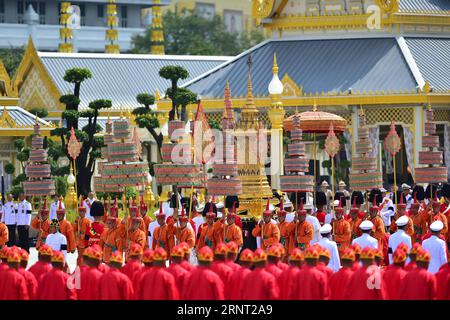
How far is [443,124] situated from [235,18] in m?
67.8

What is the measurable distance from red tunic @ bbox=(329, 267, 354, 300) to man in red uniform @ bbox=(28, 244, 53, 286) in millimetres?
3462

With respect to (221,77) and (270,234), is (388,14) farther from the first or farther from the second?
(270,234)

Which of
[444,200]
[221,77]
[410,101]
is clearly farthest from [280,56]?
[444,200]

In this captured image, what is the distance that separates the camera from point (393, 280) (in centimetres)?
1812

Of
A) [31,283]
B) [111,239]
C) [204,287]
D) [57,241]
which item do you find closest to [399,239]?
[111,239]

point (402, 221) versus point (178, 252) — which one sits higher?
point (402, 221)

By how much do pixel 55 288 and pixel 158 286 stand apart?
1354 mm

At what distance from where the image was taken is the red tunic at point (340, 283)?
18.0 m

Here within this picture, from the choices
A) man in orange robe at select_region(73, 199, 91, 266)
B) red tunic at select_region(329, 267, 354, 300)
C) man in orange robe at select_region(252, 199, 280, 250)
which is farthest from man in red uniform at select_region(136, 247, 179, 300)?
man in orange robe at select_region(73, 199, 91, 266)

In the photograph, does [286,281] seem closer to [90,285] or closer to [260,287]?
[260,287]

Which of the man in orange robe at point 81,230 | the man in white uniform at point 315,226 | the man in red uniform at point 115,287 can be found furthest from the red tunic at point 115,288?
the man in orange robe at point 81,230

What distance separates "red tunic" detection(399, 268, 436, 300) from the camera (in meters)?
17.6

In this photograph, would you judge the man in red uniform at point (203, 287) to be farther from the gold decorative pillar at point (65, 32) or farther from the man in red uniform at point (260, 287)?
the gold decorative pillar at point (65, 32)

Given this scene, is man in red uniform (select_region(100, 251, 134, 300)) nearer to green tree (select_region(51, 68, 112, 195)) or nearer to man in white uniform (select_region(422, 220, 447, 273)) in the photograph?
man in white uniform (select_region(422, 220, 447, 273))
